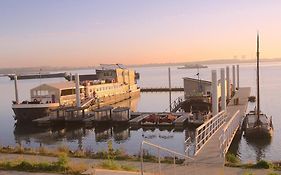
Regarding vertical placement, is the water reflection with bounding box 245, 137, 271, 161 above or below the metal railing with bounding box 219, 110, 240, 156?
below

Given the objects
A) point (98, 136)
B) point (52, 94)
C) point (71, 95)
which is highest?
point (52, 94)

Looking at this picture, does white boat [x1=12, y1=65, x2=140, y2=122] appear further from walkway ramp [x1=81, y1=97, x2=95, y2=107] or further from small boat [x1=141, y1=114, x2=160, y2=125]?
small boat [x1=141, y1=114, x2=160, y2=125]

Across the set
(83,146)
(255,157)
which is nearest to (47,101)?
(83,146)

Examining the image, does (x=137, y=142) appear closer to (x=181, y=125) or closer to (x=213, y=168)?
(x=181, y=125)

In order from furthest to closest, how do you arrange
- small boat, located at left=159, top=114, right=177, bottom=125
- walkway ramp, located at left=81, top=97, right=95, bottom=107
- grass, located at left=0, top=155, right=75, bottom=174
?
walkway ramp, located at left=81, top=97, right=95, bottom=107
small boat, located at left=159, top=114, right=177, bottom=125
grass, located at left=0, top=155, right=75, bottom=174

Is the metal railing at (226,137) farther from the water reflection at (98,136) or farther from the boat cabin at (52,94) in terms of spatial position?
the boat cabin at (52,94)

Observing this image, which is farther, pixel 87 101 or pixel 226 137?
pixel 87 101

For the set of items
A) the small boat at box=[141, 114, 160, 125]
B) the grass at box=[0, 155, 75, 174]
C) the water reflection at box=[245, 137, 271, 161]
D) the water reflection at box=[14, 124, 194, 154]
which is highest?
the grass at box=[0, 155, 75, 174]

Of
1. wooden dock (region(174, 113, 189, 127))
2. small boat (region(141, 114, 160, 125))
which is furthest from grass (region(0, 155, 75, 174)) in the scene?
small boat (region(141, 114, 160, 125))

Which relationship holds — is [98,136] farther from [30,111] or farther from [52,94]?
[52,94]

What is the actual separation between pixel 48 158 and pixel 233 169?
8115mm

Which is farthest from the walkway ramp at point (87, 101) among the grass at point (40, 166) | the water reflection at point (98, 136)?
the grass at point (40, 166)

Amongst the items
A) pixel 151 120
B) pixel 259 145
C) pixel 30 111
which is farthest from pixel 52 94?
pixel 259 145

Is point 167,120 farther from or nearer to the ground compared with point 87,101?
nearer to the ground
